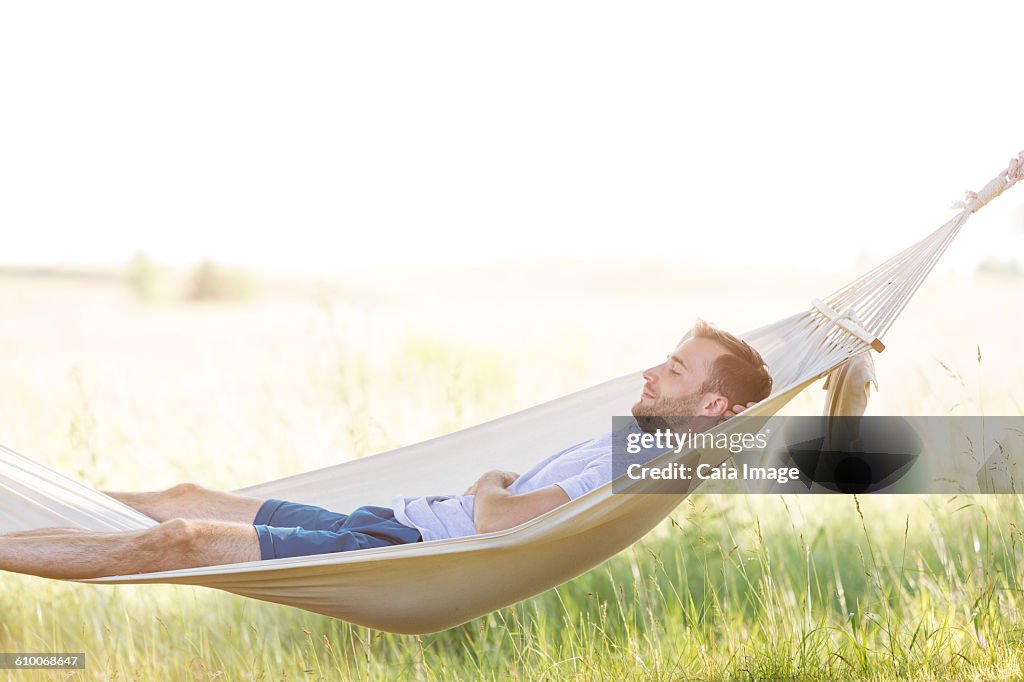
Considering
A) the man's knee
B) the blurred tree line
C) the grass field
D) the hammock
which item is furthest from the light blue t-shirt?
the blurred tree line

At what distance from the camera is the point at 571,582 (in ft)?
10.2

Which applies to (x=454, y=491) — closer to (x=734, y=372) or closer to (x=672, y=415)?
(x=672, y=415)

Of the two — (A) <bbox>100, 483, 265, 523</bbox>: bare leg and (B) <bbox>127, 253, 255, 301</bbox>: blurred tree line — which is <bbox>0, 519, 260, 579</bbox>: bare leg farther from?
(B) <bbox>127, 253, 255, 301</bbox>: blurred tree line

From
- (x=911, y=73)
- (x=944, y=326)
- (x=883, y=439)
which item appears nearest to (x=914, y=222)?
(x=911, y=73)

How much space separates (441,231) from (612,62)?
207 inches

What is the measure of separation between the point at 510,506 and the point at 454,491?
0.56 m

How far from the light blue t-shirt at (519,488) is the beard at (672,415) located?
4cm

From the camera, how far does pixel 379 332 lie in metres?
16.3

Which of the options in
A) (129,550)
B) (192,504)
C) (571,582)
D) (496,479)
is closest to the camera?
(129,550)

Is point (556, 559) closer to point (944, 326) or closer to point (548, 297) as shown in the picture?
point (944, 326)

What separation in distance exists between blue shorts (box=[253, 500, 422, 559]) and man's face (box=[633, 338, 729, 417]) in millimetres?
633

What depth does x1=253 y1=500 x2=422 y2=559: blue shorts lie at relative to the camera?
2072 mm

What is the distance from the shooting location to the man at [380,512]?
1.90 metres
